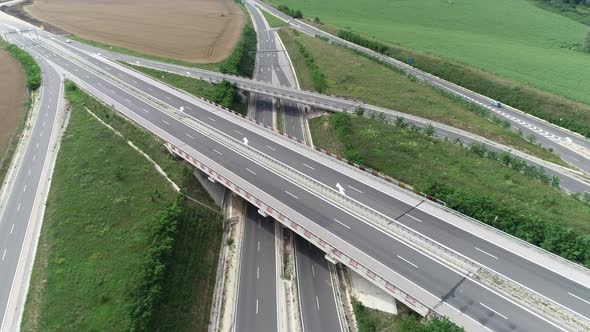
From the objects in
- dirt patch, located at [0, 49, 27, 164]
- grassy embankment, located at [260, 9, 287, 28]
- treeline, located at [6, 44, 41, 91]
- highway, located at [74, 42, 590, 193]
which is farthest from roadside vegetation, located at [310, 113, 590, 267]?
grassy embankment, located at [260, 9, 287, 28]

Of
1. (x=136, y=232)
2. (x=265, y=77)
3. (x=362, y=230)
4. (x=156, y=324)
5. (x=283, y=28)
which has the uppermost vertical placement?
(x=283, y=28)

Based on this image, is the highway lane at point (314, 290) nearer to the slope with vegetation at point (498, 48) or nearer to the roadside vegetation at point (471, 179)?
the roadside vegetation at point (471, 179)

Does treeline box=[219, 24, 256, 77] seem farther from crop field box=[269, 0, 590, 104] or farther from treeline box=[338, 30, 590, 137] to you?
crop field box=[269, 0, 590, 104]

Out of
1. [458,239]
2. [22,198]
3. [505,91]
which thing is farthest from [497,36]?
[22,198]

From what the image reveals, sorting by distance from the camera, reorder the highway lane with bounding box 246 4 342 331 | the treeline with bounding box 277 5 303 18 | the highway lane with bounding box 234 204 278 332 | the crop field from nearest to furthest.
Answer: the highway lane with bounding box 246 4 342 331
the highway lane with bounding box 234 204 278 332
the crop field
the treeline with bounding box 277 5 303 18

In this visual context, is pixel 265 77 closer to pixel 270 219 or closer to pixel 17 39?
pixel 270 219

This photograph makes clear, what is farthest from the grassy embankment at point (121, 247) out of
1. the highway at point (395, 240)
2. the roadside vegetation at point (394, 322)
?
the roadside vegetation at point (394, 322)

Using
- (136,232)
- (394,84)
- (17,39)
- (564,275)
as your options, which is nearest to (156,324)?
(136,232)

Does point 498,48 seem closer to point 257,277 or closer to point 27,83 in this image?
point 257,277
